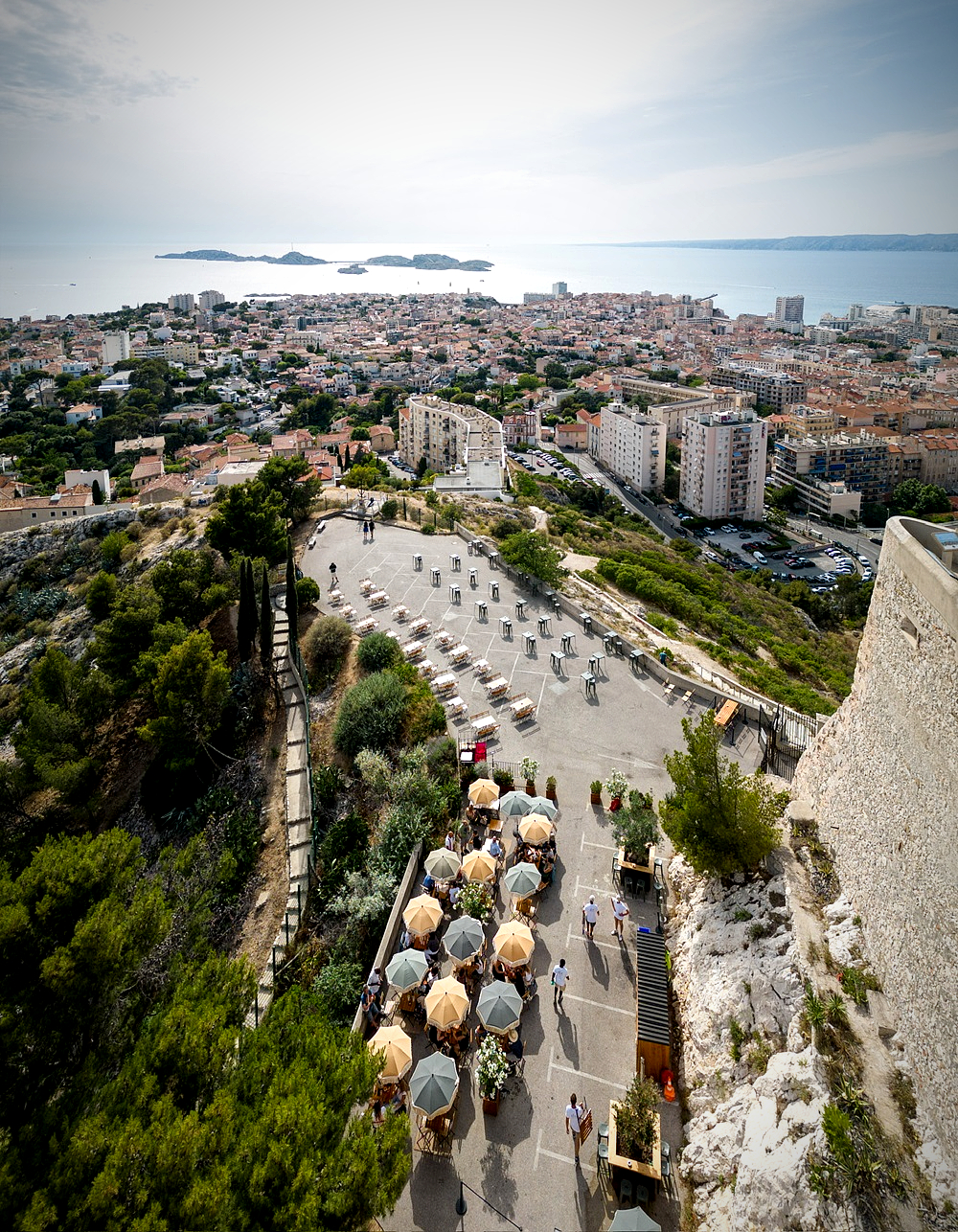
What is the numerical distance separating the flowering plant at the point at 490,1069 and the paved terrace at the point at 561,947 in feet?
1.34

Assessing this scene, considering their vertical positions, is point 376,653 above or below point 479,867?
above

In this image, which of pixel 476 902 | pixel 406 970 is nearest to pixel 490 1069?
pixel 406 970

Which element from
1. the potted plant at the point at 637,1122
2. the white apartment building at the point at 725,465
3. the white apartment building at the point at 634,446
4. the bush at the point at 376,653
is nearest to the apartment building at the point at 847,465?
the white apartment building at the point at 725,465

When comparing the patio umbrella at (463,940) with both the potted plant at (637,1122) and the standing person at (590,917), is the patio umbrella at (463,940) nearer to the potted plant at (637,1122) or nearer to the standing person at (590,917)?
the standing person at (590,917)

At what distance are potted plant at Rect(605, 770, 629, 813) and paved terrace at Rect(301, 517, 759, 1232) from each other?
0.34 m

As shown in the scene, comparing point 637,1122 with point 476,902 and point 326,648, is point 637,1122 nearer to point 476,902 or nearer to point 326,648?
point 476,902

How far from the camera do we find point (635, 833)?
1241 centimetres

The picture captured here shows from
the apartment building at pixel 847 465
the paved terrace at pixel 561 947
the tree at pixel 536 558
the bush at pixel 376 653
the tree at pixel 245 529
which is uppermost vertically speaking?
the tree at pixel 245 529

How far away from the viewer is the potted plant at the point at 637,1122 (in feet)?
27.4

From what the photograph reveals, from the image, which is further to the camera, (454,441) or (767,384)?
(767,384)

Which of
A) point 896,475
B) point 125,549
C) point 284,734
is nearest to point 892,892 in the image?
point 284,734

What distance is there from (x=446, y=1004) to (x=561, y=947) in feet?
7.87

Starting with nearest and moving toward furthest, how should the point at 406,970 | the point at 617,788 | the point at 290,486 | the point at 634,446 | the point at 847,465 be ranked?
the point at 406,970 < the point at 617,788 < the point at 290,486 < the point at 634,446 < the point at 847,465

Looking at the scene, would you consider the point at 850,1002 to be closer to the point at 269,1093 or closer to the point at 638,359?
the point at 269,1093
